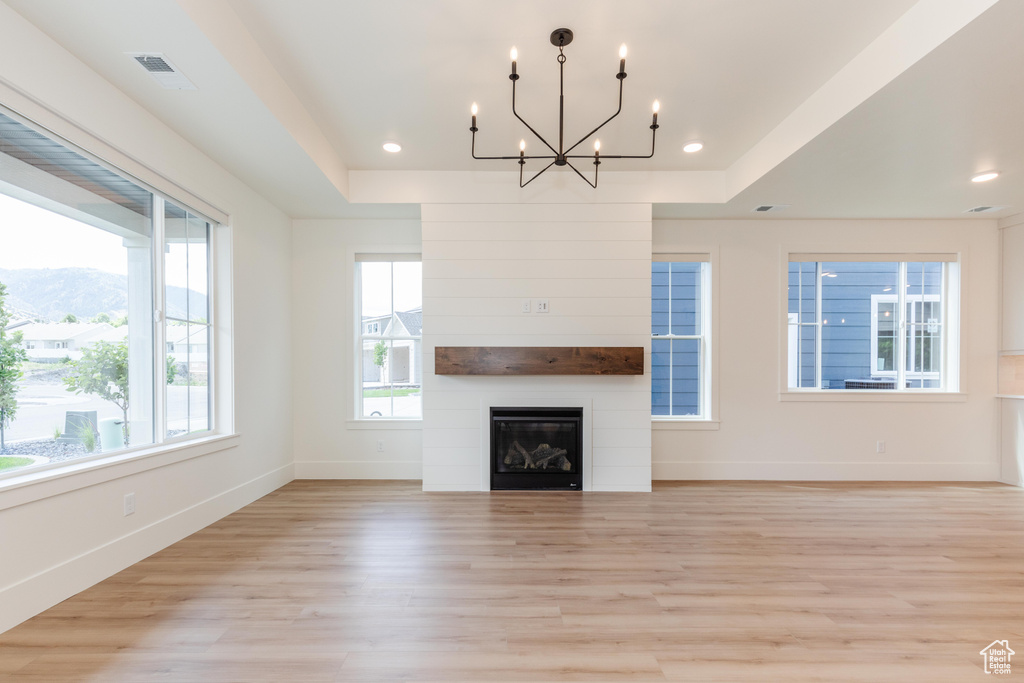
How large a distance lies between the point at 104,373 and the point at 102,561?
3.20 feet

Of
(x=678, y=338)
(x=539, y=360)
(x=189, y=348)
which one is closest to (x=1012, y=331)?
(x=678, y=338)

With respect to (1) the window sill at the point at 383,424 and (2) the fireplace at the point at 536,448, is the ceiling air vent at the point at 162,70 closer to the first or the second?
(2) the fireplace at the point at 536,448

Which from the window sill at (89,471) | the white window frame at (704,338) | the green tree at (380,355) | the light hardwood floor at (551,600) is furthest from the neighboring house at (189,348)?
the white window frame at (704,338)

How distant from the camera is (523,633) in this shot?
6.74 ft

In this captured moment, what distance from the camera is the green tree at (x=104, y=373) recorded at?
101 inches

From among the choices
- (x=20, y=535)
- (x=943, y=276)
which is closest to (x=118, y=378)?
(x=20, y=535)

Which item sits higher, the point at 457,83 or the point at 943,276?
the point at 457,83

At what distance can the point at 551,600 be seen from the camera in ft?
7.64

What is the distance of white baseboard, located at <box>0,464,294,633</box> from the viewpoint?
2.10 meters

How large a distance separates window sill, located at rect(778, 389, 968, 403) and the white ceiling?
185 centimetres

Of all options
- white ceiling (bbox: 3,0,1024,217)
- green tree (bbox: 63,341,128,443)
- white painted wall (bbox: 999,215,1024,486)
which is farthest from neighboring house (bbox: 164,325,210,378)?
white painted wall (bbox: 999,215,1024,486)

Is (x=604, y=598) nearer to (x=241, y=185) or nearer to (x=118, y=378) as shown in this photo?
(x=118, y=378)

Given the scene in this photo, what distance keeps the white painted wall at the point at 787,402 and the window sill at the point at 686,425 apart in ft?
0.08

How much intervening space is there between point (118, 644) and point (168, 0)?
98.8 inches
